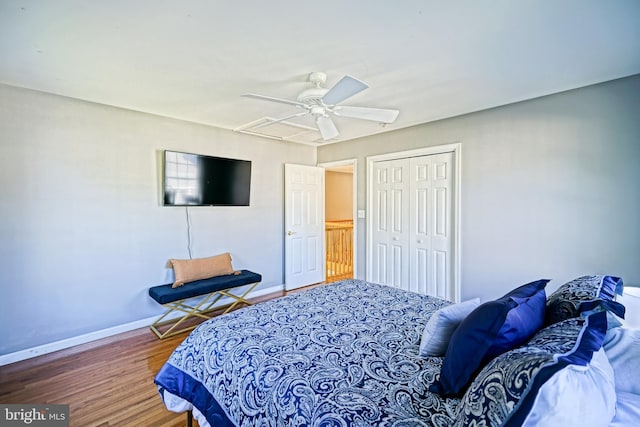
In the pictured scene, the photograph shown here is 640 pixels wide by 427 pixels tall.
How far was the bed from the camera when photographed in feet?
2.68

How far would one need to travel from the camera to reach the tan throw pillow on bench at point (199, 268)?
3414 mm

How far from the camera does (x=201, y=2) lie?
157 cm

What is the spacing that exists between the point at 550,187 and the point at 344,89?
7.56ft

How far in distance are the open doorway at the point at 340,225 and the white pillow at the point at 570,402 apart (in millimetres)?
3849

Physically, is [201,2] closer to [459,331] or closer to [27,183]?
[459,331]

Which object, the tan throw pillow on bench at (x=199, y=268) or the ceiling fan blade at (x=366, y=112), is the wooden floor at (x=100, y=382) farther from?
the ceiling fan blade at (x=366, y=112)

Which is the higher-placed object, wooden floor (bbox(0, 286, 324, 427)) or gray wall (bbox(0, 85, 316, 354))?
gray wall (bbox(0, 85, 316, 354))

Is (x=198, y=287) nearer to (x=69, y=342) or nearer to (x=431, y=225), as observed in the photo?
(x=69, y=342)

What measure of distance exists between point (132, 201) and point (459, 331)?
135 inches

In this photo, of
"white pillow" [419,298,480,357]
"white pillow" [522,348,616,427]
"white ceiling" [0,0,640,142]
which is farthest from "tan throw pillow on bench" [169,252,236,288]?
"white pillow" [522,348,616,427]

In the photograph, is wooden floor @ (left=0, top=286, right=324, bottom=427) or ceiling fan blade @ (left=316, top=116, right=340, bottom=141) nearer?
wooden floor @ (left=0, top=286, right=324, bottom=427)

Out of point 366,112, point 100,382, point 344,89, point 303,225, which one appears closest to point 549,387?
point 344,89

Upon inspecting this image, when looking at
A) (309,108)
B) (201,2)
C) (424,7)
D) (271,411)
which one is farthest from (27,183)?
(424,7)

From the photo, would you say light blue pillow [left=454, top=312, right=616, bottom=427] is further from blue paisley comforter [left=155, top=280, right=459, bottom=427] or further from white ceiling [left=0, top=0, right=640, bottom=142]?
white ceiling [left=0, top=0, right=640, bottom=142]
